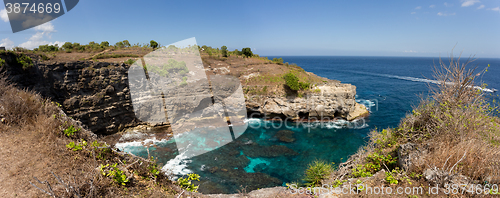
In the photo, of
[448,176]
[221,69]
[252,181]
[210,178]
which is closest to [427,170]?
[448,176]

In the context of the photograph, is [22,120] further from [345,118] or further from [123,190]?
[345,118]

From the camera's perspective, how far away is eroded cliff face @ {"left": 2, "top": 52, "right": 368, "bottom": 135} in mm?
16781

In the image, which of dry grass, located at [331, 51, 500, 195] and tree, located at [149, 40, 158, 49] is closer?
dry grass, located at [331, 51, 500, 195]

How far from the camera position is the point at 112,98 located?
2014 cm

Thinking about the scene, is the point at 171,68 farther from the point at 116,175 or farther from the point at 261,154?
the point at 116,175

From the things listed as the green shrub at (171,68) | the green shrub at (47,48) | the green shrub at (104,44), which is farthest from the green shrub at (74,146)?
the green shrub at (104,44)

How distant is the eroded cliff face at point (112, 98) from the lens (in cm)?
1678

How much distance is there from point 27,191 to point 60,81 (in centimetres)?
1915

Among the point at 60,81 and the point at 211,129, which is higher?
the point at 60,81

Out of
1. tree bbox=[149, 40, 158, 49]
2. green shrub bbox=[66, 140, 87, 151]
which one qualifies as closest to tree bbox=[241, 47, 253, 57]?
tree bbox=[149, 40, 158, 49]

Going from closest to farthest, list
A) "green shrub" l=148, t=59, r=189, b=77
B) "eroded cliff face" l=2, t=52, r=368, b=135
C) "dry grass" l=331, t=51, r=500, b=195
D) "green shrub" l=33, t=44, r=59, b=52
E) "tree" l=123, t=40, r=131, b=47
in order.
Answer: "dry grass" l=331, t=51, r=500, b=195 → "eroded cliff face" l=2, t=52, r=368, b=135 → "green shrub" l=148, t=59, r=189, b=77 → "green shrub" l=33, t=44, r=59, b=52 → "tree" l=123, t=40, r=131, b=47

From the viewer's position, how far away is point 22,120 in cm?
555

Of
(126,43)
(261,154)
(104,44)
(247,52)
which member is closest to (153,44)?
(126,43)

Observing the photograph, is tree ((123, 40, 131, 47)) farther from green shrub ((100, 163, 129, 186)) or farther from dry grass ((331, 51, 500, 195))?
dry grass ((331, 51, 500, 195))
